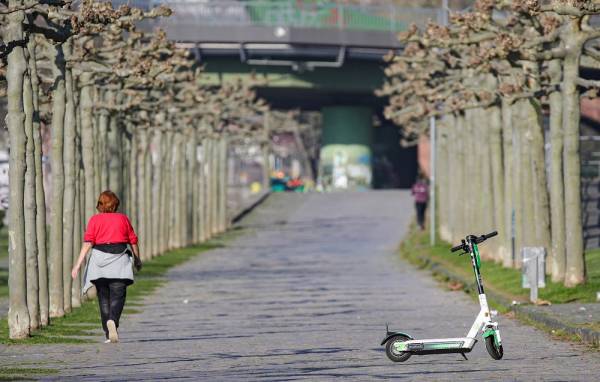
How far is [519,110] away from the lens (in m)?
38.0

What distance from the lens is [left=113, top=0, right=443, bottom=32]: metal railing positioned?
80062mm

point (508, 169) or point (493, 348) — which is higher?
point (508, 169)

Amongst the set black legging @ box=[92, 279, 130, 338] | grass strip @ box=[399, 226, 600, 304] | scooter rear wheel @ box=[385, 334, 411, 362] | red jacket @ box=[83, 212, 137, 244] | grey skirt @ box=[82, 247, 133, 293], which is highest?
red jacket @ box=[83, 212, 137, 244]

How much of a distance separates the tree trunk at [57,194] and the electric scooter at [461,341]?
10707mm

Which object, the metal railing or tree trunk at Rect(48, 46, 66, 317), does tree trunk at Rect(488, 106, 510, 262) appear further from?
the metal railing

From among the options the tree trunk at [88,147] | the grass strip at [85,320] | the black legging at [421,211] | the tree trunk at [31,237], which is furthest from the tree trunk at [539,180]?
the black legging at [421,211]

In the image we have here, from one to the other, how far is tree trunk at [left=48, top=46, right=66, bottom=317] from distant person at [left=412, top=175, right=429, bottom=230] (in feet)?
121

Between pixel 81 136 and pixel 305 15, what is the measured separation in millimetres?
48911

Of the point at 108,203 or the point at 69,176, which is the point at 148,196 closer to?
the point at 69,176

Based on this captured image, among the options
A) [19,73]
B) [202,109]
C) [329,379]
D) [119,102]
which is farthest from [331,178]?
[329,379]

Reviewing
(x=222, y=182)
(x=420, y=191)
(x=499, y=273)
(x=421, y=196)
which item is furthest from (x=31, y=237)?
(x=222, y=182)

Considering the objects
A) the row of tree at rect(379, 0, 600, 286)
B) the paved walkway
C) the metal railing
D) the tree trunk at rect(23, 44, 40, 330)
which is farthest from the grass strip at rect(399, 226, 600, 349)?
the metal railing

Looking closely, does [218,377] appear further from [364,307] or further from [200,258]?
[200,258]

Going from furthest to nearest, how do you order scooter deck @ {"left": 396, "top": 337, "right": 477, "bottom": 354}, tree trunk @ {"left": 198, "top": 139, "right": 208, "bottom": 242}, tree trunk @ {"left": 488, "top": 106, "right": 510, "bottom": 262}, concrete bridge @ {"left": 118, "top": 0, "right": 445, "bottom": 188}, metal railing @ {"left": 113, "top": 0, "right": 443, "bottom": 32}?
metal railing @ {"left": 113, "top": 0, "right": 443, "bottom": 32}
concrete bridge @ {"left": 118, "top": 0, "right": 445, "bottom": 188}
tree trunk @ {"left": 198, "top": 139, "right": 208, "bottom": 242}
tree trunk @ {"left": 488, "top": 106, "right": 510, "bottom": 262}
scooter deck @ {"left": 396, "top": 337, "right": 477, "bottom": 354}
